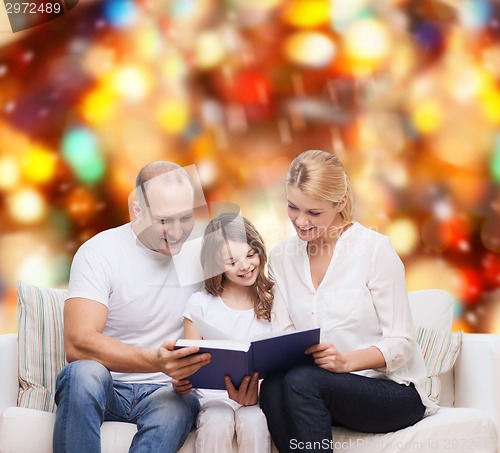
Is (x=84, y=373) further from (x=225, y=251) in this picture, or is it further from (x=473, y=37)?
(x=473, y=37)

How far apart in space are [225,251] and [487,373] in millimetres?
715

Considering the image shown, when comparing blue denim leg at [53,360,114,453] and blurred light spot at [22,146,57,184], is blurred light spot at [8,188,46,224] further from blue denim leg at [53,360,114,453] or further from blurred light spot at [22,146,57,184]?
blue denim leg at [53,360,114,453]

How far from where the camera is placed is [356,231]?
175 cm

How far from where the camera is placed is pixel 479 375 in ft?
6.12

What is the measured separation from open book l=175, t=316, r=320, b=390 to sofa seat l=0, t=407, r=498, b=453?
185mm

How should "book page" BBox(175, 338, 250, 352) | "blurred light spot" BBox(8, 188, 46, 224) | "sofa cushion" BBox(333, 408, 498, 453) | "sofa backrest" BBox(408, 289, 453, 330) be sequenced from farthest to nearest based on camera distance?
1. "blurred light spot" BBox(8, 188, 46, 224)
2. "sofa backrest" BBox(408, 289, 453, 330)
3. "sofa cushion" BBox(333, 408, 498, 453)
4. "book page" BBox(175, 338, 250, 352)

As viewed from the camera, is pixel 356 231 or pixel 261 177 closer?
pixel 356 231

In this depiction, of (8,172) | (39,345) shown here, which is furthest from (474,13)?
(39,345)

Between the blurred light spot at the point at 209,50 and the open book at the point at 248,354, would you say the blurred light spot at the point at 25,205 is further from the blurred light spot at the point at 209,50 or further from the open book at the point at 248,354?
the open book at the point at 248,354

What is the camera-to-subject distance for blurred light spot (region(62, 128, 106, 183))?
267 centimetres

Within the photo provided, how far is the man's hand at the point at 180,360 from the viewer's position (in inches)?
58.4

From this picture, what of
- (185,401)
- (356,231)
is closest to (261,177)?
(356,231)

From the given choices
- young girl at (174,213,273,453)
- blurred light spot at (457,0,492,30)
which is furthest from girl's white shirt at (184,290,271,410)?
blurred light spot at (457,0,492,30)

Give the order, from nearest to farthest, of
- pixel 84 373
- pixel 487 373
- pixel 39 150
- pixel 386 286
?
pixel 84 373 → pixel 386 286 → pixel 487 373 → pixel 39 150
